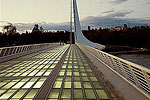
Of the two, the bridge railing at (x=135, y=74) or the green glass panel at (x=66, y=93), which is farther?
the green glass panel at (x=66, y=93)

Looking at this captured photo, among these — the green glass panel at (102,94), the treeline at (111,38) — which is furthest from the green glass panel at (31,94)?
the treeline at (111,38)

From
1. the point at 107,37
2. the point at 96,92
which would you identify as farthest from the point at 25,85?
the point at 107,37

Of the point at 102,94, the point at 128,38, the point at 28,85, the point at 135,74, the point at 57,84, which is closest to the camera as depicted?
the point at 135,74

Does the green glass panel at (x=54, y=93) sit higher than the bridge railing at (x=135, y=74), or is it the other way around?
the bridge railing at (x=135, y=74)

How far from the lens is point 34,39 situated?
101938 mm

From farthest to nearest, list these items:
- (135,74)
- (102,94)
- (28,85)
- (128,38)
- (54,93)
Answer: (128,38) < (28,85) < (54,93) < (102,94) < (135,74)

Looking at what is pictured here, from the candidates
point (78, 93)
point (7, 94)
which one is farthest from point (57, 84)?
point (7, 94)

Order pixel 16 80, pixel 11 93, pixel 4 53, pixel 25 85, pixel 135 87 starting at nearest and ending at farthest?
pixel 135 87 < pixel 11 93 < pixel 25 85 < pixel 16 80 < pixel 4 53

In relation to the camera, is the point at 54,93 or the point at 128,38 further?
the point at 128,38

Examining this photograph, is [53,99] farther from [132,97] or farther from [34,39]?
[34,39]

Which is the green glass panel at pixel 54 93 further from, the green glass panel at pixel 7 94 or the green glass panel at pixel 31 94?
the green glass panel at pixel 7 94

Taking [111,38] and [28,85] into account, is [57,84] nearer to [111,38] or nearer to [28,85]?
[28,85]

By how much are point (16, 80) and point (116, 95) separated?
374 centimetres

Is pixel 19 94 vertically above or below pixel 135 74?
below
